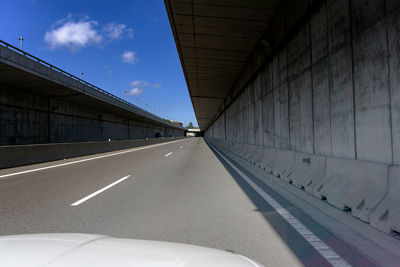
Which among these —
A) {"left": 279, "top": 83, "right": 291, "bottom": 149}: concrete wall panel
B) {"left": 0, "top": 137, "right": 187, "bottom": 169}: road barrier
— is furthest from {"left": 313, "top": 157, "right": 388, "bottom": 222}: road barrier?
{"left": 0, "top": 137, "right": 187, "bottom": 169}: road barrier

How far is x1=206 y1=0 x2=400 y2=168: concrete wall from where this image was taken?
404 centimetres

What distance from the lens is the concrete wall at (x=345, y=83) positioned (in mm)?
4035

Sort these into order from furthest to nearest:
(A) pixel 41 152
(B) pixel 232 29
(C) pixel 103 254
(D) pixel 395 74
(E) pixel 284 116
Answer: (A) pixel 41 152, (B) pixel 232 29, (E) pixel 284 116, (D) pixel 395 74, (C) pixel 103 254

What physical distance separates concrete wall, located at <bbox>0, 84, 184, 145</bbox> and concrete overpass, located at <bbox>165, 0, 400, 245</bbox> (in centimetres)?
1476

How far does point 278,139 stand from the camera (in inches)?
384

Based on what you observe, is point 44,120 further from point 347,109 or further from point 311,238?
point 311,238

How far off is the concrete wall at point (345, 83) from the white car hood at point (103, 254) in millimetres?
3712

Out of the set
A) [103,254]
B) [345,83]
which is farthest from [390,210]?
[103,254]

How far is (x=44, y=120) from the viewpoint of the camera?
2223 centimetres

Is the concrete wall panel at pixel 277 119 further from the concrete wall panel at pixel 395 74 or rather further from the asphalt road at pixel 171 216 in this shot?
the concrete wall panel at pixel 395 74

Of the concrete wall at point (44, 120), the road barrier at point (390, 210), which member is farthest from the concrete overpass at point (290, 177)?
the concrete wall at point (44, 120)

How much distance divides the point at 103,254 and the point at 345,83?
215 inches

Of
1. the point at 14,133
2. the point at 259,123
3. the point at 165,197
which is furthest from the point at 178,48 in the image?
the point at 14,133

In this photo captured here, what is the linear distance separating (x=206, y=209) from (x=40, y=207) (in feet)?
10.4
